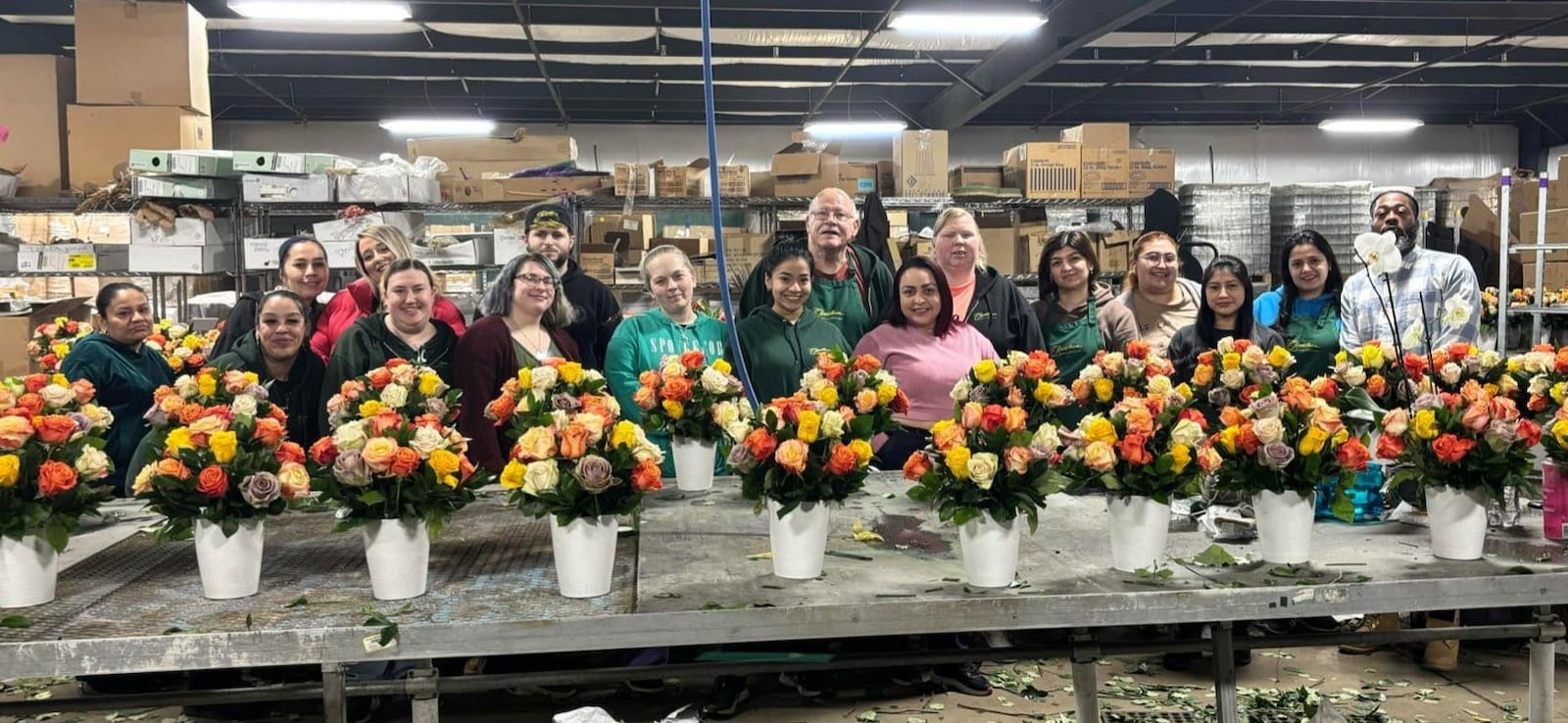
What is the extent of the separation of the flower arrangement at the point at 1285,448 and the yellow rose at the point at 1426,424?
146mm

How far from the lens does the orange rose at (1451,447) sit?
224cm

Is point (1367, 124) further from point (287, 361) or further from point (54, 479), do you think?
point (54, 479)

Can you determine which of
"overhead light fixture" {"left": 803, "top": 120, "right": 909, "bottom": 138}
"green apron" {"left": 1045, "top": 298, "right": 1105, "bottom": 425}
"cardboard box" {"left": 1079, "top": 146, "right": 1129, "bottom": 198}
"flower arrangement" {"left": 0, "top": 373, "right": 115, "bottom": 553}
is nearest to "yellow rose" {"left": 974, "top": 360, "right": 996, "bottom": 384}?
"green apron" {"left": 1045, "top": 298, "right": 1105, "bottom": 425}

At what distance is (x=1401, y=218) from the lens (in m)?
4.29

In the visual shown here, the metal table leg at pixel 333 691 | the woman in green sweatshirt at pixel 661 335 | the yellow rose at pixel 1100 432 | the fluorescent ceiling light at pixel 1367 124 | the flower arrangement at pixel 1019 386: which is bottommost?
the metal table leg at pixel 333 691

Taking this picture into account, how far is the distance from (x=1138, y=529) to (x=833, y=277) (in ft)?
6.58

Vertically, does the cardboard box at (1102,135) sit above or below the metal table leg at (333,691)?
above

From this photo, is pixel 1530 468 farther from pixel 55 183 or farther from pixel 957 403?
pixel 55 183

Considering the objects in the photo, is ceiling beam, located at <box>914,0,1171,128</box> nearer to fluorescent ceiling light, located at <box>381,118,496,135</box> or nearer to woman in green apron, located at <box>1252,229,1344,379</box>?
woman in green apron, located at <box>1252,229,1344,379</box>

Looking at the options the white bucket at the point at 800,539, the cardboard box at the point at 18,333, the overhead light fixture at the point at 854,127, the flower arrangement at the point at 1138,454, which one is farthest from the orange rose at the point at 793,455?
the overhead light fixture at the point at 854,127

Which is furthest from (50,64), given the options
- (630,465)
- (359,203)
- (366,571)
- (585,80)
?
(630,465)

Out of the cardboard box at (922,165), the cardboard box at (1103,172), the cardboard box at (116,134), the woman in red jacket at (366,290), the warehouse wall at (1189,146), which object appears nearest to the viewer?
the woman in red jacket at (366,290)

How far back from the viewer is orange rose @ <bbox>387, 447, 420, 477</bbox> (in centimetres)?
201

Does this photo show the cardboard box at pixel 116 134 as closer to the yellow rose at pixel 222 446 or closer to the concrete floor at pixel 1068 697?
the concrete floor at pixel 1068 697
